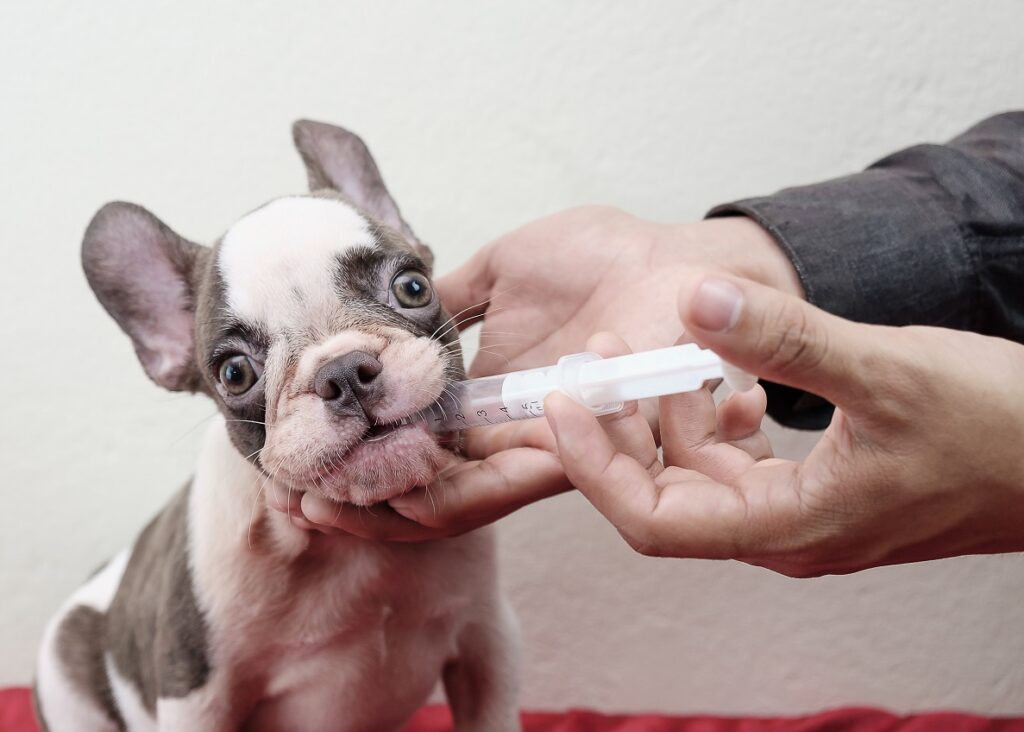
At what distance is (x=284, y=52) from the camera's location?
2180 mm

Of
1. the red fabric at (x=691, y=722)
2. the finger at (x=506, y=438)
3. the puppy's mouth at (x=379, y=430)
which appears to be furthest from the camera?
the red fabric at (x=691, y=722)

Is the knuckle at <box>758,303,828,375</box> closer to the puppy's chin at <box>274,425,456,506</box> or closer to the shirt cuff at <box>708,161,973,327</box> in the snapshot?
the puppy's chin at <box>274,425,456,506</box>

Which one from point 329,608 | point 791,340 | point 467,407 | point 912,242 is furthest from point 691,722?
point 791,340

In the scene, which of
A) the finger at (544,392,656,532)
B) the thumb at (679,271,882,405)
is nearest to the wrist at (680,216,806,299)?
the finger at (544,392,656,532)

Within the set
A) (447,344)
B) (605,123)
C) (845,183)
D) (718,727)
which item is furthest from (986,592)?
(447,344)

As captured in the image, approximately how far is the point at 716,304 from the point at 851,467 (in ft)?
1.00

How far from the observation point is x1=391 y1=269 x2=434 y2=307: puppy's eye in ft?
4.39

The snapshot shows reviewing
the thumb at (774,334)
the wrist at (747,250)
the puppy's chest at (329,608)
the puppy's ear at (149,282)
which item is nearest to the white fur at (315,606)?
the puppy's chest at (329,608)

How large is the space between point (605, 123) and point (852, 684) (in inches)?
56.6

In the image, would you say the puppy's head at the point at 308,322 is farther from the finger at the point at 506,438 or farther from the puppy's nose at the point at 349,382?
the finger at the point at 506,438

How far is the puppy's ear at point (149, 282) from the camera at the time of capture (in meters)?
1.45

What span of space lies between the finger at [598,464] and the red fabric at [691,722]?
1295 mm

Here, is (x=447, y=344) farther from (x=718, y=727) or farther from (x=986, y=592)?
(x=986, y=592)

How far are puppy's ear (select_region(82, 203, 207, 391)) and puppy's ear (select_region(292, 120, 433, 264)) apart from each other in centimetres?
24
